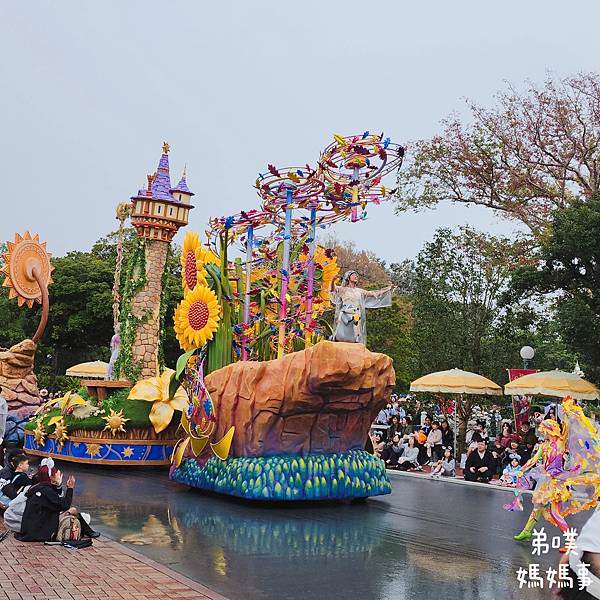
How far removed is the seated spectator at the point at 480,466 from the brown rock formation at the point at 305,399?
4.21 meters

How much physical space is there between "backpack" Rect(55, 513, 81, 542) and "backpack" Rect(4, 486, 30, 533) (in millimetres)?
526

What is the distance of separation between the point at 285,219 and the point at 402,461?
7.07m

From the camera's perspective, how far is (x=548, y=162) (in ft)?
62.5

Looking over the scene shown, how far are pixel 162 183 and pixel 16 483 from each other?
991cm

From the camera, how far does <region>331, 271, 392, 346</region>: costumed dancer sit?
431 inches

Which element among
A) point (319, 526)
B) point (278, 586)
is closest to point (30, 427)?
point (319, 526)

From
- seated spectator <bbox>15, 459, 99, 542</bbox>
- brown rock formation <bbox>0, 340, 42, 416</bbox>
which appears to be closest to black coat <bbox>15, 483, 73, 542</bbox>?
seated spectator <bbox>15, 459, 99, 542</bbox>

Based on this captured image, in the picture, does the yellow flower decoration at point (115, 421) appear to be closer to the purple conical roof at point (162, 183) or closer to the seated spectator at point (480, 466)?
the purple conical roof at point (162, 183)

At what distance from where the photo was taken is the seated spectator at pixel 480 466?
14.4m

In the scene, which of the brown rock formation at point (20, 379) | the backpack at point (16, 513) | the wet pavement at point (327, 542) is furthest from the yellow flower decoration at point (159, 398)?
the backpack at point (16, 513)

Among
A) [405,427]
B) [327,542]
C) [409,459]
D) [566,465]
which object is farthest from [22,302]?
[566,465]

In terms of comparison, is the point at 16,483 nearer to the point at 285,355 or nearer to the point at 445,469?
the point at 285,355

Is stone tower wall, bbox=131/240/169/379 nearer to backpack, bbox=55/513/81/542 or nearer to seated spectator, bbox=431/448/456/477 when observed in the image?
seated spectator, bbox=431/448/456/477

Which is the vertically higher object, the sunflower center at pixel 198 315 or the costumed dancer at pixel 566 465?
the sunflower center at pixel 198 315
